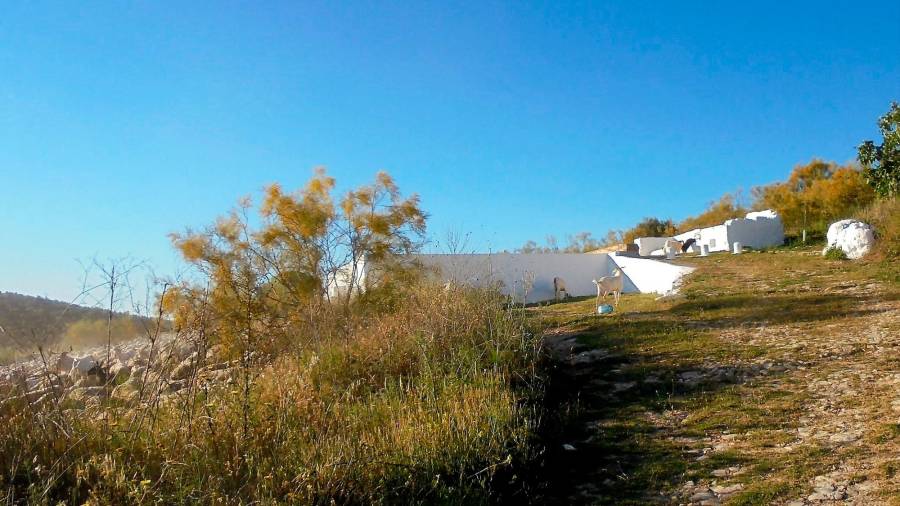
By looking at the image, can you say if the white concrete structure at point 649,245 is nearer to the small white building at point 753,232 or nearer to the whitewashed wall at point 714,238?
the whitewashed wall at point 714,238

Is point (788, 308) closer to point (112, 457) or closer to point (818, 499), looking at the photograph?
point (818, 499)

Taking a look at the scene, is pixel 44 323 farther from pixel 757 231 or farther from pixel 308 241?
pixel 757 231

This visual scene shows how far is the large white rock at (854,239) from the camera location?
13.7 metres

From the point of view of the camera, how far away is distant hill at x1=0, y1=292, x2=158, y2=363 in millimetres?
3268

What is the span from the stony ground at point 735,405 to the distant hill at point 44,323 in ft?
9.50

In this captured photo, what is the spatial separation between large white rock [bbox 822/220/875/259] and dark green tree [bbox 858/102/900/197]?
2.16 meters

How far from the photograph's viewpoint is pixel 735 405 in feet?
15.1

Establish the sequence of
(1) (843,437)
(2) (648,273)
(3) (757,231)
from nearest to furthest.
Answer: (1) (843,437)
(2) (648,273)
(3) (757,231)

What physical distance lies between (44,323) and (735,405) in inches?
184

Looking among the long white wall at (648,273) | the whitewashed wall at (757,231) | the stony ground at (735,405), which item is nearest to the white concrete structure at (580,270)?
the long white wall at (648,273)

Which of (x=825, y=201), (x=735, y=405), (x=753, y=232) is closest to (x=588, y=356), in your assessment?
(x=735, y=405)

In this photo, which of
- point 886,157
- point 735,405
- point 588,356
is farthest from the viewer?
point 886,157

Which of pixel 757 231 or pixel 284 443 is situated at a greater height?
pixel 757 231

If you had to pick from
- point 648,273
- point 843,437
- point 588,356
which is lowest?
point 843,437
